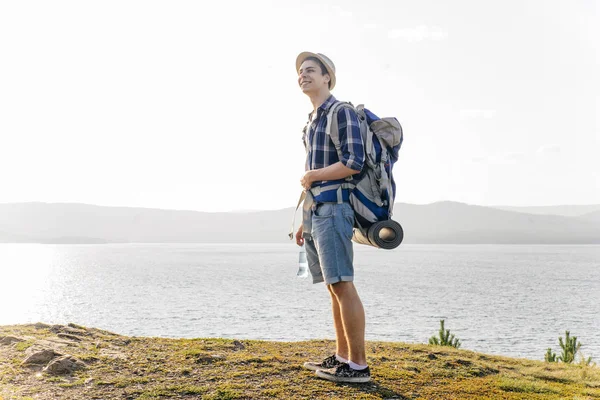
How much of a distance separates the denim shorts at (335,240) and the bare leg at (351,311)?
0.30 feet

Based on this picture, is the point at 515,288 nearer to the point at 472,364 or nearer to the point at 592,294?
the point at 592,294

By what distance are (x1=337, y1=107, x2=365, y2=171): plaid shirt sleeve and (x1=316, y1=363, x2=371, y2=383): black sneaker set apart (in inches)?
77.8

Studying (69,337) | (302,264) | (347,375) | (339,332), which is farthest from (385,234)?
(69,337)

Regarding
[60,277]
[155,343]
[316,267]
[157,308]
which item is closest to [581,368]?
[316,267]

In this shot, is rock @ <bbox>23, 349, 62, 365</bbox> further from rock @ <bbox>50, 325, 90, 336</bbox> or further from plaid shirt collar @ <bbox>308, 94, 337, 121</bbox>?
plaid shirt collar @ <bbox>308, 94, 337, 121</bbox>

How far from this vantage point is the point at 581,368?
748 centimetres

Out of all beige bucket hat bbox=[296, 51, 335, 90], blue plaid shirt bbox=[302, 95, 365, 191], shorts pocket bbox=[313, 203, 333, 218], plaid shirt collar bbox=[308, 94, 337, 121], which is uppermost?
beige bucket hat bbox=[296, 51, 335, 90]

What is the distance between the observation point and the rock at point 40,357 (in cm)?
575

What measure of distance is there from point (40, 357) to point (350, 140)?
418 cm

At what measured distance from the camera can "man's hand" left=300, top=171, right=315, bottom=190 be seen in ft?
15.7

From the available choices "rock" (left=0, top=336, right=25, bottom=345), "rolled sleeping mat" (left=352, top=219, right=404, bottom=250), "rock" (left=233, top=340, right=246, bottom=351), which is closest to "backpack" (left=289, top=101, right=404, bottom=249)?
"rolled sleeping mat" (left=352, top=219, right=404, bottom=250)

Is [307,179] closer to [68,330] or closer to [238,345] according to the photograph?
[238,345]

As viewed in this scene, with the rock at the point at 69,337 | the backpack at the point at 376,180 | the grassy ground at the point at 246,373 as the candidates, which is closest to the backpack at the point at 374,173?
the backpack at the point at 376,180

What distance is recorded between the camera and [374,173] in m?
4.77
